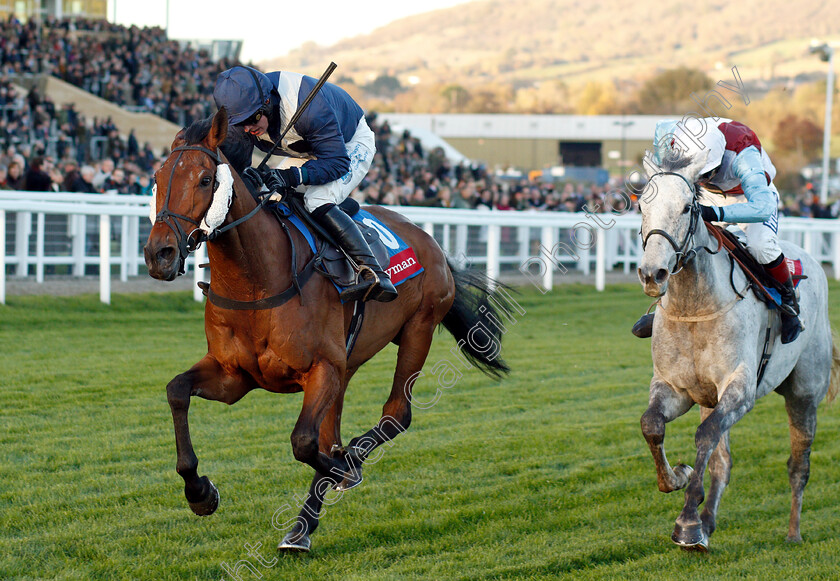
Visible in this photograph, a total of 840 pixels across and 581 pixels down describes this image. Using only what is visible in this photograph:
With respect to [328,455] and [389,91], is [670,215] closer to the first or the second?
[328,455]

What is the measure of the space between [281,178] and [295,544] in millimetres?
1456

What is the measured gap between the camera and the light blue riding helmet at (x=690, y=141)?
3934 millimetres

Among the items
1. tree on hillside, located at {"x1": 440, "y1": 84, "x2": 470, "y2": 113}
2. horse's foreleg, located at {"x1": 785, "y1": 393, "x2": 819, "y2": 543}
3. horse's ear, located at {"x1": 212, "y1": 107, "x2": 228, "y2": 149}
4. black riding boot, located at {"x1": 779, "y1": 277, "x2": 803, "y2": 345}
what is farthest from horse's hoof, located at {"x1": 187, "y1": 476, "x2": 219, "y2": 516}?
tree on hillside, located at {"x1": 440, "y1": 84, "x2": 470, "y2": 113}

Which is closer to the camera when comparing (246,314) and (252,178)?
(246,314)

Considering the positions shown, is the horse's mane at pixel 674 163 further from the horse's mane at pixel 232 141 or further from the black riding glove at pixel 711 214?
the horse's mane at pixel 232 141

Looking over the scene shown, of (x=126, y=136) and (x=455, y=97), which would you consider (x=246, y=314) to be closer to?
(x=126, y=136)

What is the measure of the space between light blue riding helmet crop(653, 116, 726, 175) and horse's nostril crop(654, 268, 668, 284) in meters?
0.54

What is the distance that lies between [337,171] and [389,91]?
147m

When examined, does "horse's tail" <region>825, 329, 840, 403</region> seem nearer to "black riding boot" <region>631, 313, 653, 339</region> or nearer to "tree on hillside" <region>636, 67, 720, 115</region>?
"black riding boot" <region>631, 313, 653, 339</region>

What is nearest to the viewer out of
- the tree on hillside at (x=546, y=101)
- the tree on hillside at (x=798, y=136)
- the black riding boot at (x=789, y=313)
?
the black riding boot at (x=789, y=313)

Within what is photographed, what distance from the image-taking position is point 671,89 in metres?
77.2

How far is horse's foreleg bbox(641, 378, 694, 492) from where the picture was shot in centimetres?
394

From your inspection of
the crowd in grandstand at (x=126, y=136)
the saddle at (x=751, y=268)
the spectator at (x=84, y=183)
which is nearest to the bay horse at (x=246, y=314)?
the saddle at (x=751, y=268)

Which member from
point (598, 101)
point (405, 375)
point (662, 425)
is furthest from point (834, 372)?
point (598, 101)
